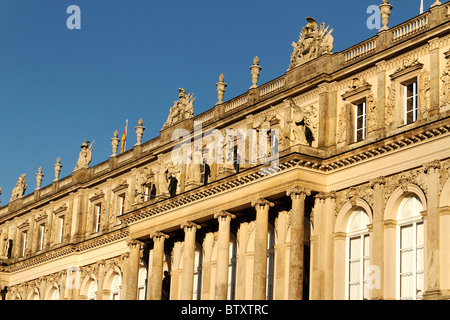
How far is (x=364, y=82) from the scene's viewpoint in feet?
127

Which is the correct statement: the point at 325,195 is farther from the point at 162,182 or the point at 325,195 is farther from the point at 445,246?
the point at 162,182

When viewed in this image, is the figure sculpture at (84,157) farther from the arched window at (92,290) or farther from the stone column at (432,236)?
the stone column at (432,236)

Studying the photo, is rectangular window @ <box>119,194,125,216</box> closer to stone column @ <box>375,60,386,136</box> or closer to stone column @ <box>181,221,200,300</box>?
stone column @ <box>181,221,200,300</box>

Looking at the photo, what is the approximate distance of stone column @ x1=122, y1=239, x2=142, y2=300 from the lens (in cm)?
4797

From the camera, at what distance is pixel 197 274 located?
4644 centimetres

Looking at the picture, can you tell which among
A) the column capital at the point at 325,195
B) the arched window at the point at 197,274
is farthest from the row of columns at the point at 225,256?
the arched window at the point at 197,274

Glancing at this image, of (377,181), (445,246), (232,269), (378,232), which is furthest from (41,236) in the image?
(445,246)

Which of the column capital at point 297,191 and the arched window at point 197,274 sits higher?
the column capital at point 297,191

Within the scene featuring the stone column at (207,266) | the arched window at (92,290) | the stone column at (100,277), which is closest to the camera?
the stone column at (207,266)

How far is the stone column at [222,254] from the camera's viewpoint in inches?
1613

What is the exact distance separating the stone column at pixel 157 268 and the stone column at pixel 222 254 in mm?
5229

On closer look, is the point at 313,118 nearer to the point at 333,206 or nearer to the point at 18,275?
the point at 333,206
